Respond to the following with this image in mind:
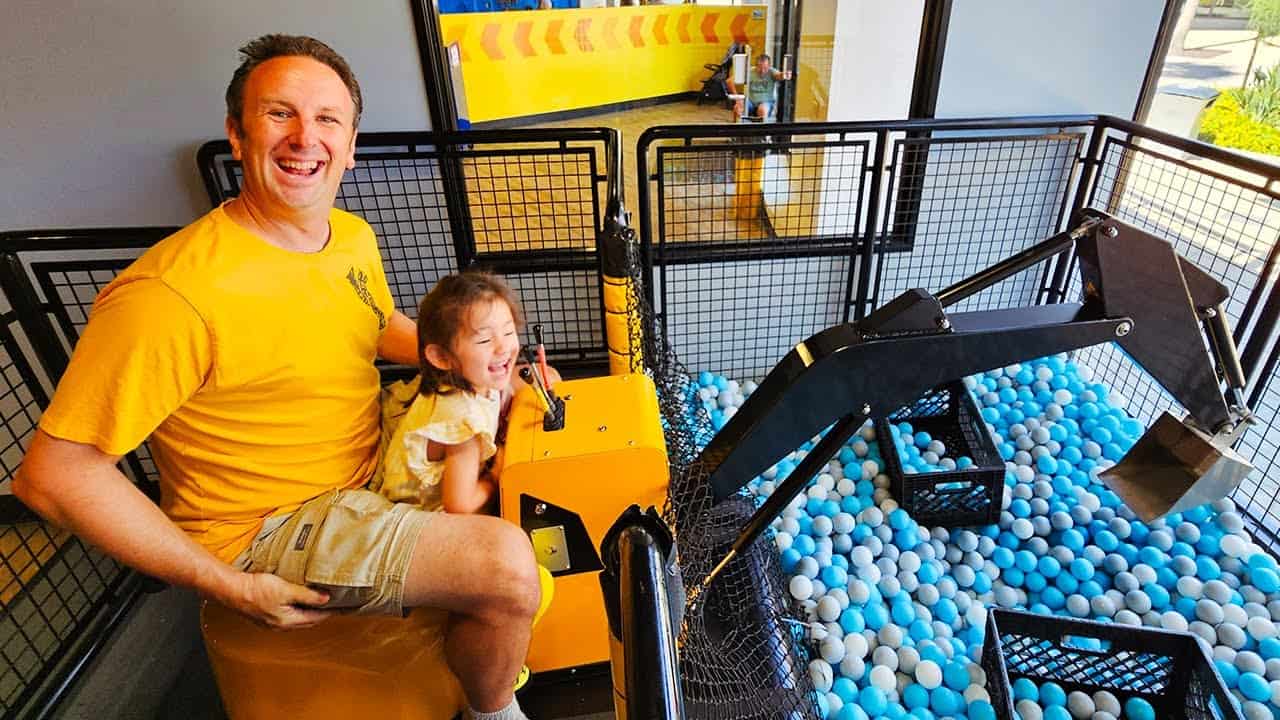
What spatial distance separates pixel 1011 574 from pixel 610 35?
8.70 feet

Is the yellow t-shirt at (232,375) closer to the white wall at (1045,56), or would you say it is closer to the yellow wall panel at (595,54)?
the yellow wall panel at (595,54)

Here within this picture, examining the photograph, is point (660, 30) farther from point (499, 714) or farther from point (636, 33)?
point (499, 714)

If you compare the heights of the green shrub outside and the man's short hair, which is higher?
the man's short hair

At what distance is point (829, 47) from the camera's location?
291 centimetres

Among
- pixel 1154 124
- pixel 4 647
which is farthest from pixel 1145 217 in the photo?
pixel 4 647

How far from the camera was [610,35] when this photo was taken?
3.13 m

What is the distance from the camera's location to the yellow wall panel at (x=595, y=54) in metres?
2.90

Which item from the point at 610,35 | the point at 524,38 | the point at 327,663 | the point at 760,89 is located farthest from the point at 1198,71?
the point at 327,663

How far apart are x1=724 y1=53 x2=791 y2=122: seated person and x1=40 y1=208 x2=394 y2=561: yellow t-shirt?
194 cm

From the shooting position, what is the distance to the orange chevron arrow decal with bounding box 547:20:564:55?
119 inches

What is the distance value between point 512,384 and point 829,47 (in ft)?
6.97

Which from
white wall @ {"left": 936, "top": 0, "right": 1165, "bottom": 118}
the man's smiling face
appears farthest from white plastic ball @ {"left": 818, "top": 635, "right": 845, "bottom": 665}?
white wall @ {"left": 936, "top": 0, "right": 1165, "bottom": 118}

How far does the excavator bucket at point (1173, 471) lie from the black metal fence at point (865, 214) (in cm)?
133

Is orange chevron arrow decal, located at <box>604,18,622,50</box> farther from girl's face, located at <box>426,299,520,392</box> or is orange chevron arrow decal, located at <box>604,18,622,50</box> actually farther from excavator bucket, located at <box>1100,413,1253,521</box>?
excavator bucket, located at <box>1100,413,1253,521</box>
